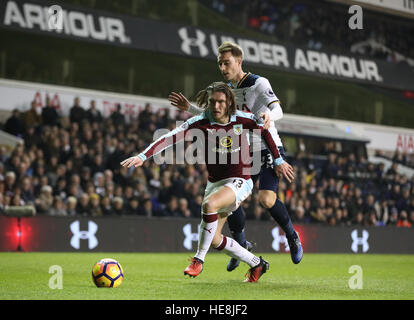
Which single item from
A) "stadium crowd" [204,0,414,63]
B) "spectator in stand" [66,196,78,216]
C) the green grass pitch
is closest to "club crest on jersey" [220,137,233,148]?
the green grass pitch

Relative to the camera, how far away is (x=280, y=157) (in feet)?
24.1

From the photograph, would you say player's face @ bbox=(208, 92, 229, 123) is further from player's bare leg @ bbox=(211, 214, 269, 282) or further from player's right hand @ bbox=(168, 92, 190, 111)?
player's bare leg @ bbox=(211, 214, 269, 282)

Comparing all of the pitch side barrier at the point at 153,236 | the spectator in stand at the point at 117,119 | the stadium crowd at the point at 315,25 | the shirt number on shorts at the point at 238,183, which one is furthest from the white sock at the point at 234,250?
the stadium crowd at the point at 315,25

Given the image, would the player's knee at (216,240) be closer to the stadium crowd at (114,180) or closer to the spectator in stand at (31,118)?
the stadium crowd at (114,180)

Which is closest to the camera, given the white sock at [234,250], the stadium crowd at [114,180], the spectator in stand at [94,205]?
the white sock at [234,250]

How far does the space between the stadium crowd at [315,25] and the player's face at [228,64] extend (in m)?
17.2

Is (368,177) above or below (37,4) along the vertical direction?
below

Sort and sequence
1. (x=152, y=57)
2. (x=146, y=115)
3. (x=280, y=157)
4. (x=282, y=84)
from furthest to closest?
(x=282, y=84) → (x=152, y=57) → (x=146, y=115) → (x=280, y=157)

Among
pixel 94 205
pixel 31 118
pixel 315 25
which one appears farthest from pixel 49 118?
pixel 315 25

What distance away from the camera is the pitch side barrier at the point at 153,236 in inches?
526
